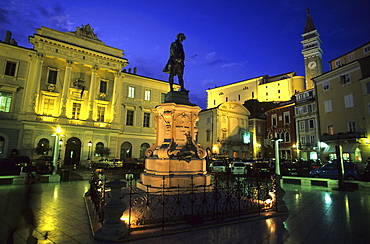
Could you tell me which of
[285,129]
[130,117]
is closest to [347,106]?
[285,129]

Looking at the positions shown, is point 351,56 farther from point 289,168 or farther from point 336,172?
point 336,172

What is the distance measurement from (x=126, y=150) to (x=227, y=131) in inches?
786

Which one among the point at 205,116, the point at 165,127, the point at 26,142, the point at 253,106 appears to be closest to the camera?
the point at 165,127

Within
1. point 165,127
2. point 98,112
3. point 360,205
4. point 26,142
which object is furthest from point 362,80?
point 26,142

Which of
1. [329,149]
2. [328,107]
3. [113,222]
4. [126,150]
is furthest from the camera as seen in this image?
[126,150]

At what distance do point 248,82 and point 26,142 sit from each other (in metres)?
60.0

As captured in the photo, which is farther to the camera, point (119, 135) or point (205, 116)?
point (205, 116)

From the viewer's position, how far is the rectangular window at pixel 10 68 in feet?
88.0

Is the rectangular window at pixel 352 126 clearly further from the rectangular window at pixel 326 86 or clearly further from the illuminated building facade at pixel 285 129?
the illuminated building facade at pixel 285 129

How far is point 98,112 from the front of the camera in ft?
106

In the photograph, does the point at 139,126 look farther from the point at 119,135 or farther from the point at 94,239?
the point at 94,239

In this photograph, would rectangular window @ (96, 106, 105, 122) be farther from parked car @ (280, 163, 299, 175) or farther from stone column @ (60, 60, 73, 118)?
parked car @ (280, 163, 299, 175)

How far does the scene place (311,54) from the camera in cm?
5891

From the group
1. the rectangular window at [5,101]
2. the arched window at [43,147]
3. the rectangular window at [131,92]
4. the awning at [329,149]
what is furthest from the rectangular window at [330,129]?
the rectangular window at [5,101]
